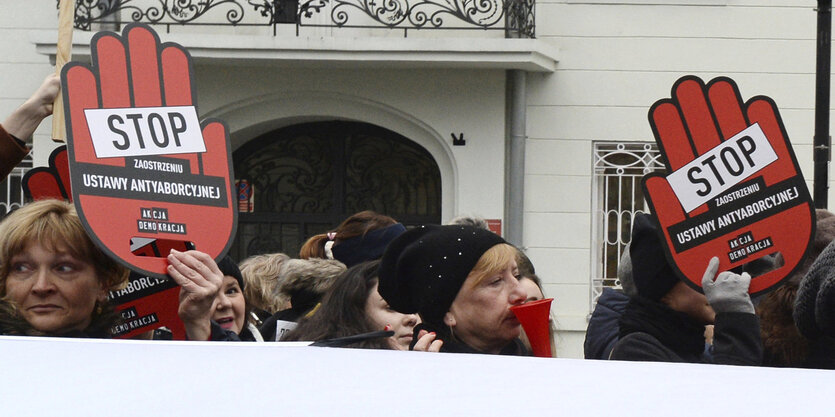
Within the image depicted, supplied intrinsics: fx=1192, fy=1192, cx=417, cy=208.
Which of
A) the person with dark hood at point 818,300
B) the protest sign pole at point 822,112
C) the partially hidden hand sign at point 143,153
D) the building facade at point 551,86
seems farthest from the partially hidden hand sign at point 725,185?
the building facade at point 551,86

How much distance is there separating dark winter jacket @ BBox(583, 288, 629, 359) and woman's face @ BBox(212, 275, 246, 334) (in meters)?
1.21

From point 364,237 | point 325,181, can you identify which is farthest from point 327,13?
point 364,237

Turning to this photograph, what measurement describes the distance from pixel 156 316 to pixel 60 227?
14.1 inches

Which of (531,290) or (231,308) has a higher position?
(531,290)

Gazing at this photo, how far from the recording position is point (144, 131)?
2.89m

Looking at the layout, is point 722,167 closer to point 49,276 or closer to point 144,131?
point 144,131

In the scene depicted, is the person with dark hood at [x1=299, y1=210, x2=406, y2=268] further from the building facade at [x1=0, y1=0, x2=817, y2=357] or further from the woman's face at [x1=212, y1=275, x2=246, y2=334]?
the building facade at [x1=0, y1=0, x2=817, y2=357]

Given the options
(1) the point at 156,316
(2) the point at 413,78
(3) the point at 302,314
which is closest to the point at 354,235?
(3) the point at 302,314

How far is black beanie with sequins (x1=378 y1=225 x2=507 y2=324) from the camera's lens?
285 cm

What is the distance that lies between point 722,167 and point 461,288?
90cm

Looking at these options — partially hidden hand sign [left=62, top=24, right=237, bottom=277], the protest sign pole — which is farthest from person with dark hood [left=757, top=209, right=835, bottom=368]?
the protest sign pole

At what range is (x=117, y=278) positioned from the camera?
2.84 metres

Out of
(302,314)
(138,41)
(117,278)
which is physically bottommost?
(302,314)

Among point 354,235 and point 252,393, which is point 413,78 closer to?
point 354,235
